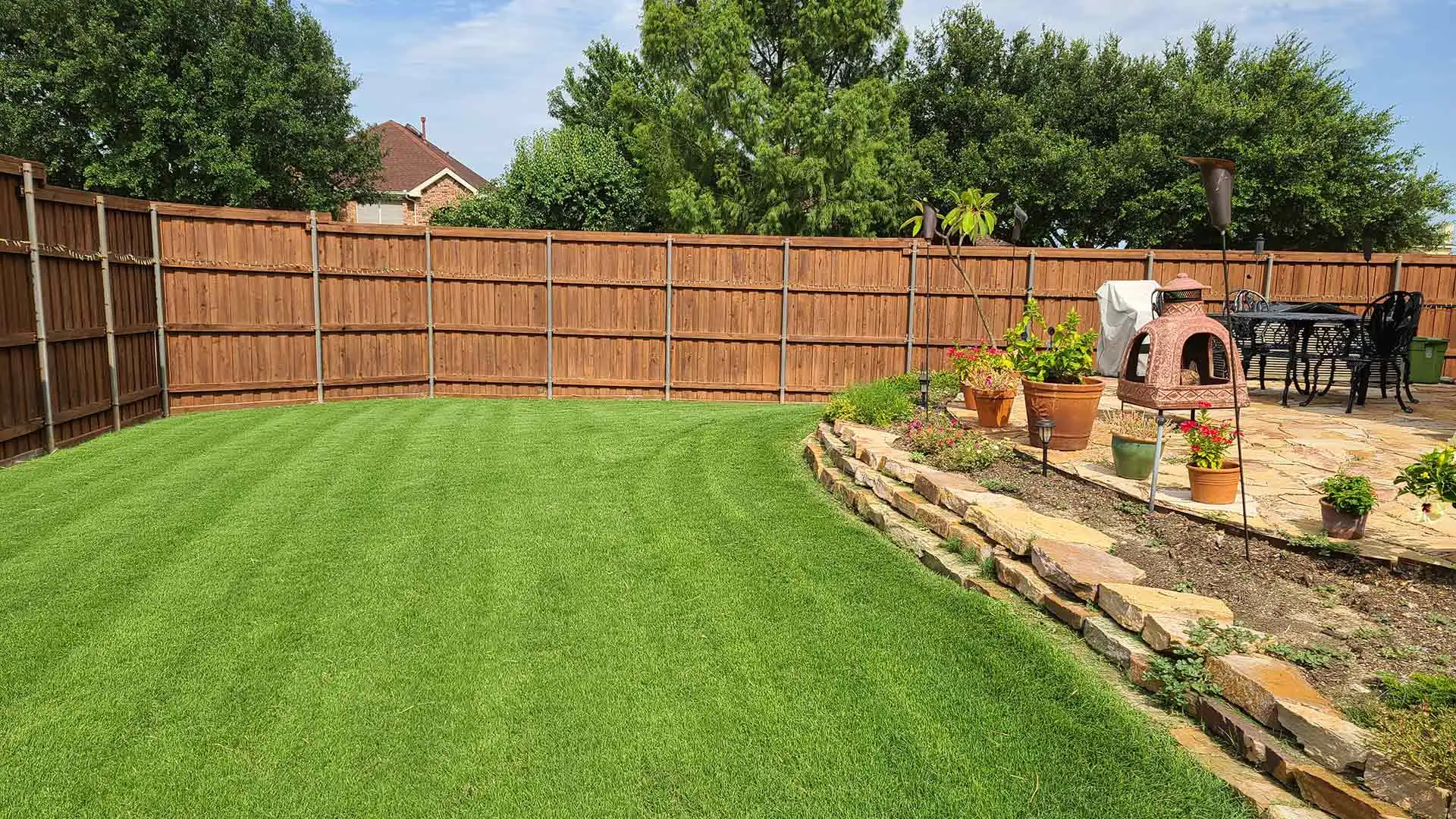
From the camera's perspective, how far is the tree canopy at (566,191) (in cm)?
2130

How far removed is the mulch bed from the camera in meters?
3.33

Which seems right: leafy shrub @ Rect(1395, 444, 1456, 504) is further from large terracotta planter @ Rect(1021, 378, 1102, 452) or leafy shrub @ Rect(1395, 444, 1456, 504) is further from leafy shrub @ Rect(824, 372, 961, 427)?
leafy shrub @ Rect(824, 372, 961, 427)

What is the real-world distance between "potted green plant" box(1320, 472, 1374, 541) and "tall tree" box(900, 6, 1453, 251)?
64.9 ft

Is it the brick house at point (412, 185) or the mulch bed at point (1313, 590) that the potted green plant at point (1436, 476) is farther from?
the brick house at point (412, 185)

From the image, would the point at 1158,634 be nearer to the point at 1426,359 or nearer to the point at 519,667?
the point at 519,667

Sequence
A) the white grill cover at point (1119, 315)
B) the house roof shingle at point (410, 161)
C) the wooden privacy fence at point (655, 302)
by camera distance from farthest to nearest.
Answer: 1. the house roof shingle at point (410, 161)
2. the wooden privacy fence at point (655, 302)
3. the white grill cover at point (1119, 315)

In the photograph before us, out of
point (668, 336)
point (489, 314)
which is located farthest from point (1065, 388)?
point (489, 314)

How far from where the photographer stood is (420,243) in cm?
Result: 1169

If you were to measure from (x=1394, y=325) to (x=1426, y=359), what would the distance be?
2.98 meters

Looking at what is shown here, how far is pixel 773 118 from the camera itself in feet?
65.2

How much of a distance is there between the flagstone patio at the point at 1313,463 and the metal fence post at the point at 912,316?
280 cm

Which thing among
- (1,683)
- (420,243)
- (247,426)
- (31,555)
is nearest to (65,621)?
(1,683)

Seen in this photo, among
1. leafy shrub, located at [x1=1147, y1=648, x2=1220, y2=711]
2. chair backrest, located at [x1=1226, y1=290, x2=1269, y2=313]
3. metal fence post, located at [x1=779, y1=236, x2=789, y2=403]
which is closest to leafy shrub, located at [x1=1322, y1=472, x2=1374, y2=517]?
leafy shrub, located at [x1=1147, y1=648, x2=1220, y2=711]

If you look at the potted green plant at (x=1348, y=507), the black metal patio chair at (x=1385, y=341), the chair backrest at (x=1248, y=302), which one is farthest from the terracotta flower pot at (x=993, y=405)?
the chair backrest at (x=1248, y=302)
